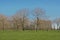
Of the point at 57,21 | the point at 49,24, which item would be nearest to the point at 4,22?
the point at 49,24

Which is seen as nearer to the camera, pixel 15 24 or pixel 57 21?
pixel 15 24

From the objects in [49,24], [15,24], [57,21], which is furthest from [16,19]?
[57,21]

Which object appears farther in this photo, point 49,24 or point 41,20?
point 49,24

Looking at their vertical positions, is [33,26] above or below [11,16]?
below

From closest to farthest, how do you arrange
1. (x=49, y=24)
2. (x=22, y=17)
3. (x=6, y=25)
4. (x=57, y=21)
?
(x=22, y=17)
(x=6, y=25)
(x=49, y=24)
(x=57, y=21)

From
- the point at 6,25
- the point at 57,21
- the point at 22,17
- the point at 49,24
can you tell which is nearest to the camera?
the point at 22,17

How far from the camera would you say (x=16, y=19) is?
53844mm

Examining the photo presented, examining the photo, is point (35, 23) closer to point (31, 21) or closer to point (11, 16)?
point (31, 21)

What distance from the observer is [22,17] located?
5362 cm

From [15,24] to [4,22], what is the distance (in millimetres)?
3953

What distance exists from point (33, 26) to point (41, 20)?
12.1ft

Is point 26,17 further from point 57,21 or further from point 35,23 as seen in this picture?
point 57,21

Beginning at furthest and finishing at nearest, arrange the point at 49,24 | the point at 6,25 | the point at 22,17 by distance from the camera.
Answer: the point at 49,24 → the point at 6,25 → the point at 22,17

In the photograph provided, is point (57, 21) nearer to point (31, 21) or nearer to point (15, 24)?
point (31, 21)
